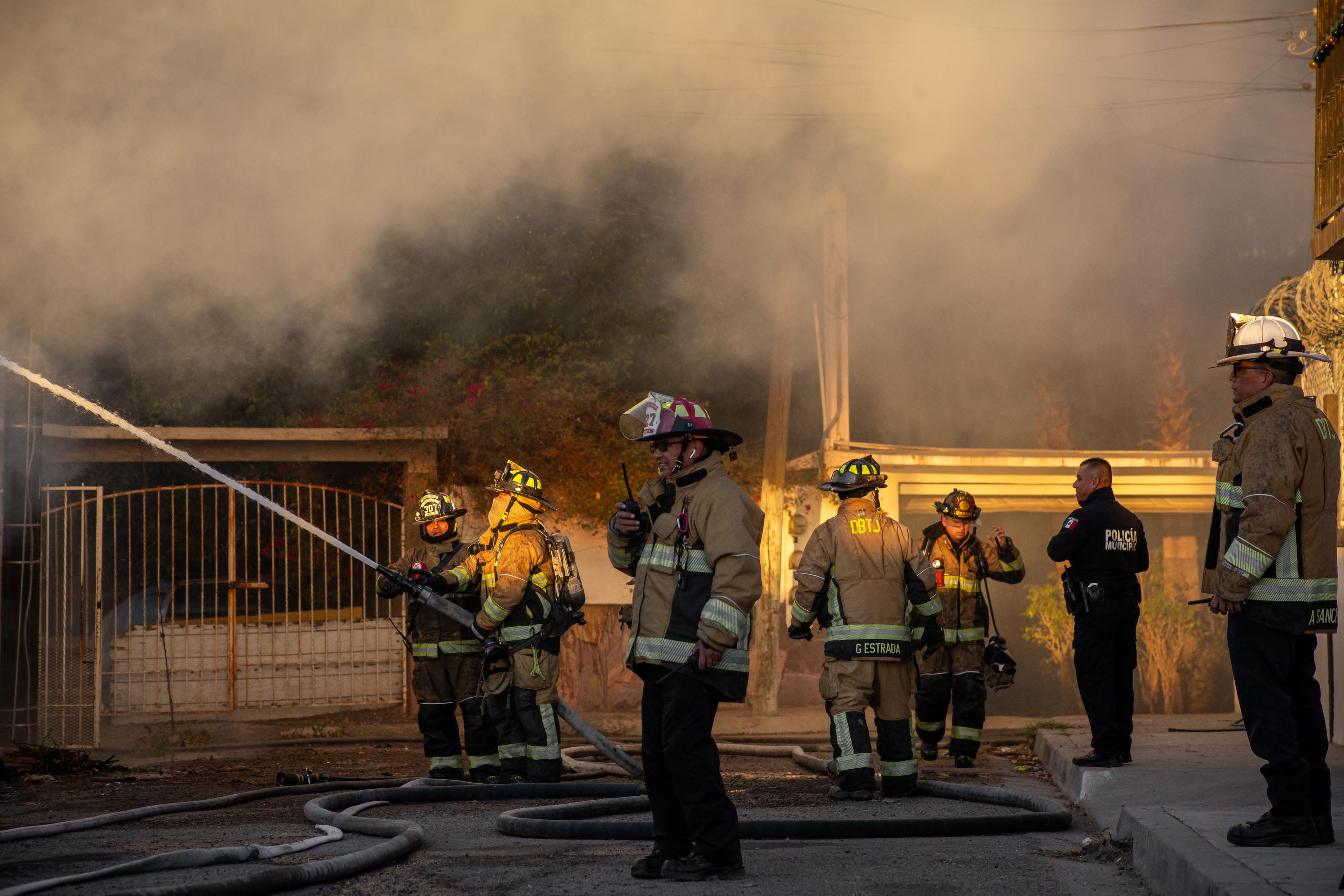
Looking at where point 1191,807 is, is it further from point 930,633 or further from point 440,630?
point 440,630

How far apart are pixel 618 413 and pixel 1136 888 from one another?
8662 mm

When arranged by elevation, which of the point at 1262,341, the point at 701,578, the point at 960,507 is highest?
the point at 1262,341

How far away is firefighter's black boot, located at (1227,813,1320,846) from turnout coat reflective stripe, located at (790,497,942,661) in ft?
8.01

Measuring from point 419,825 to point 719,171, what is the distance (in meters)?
10.1

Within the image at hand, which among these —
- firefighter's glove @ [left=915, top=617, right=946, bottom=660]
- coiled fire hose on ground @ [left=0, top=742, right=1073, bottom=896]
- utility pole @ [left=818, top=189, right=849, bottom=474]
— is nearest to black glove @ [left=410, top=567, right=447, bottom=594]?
coiled fire hose on ground @ [left=0, top=742, right=1073, bottom=896]

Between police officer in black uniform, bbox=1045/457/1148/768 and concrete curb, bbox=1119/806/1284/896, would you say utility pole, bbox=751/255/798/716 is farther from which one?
concrete curb, bbox=1119/806/1284/896

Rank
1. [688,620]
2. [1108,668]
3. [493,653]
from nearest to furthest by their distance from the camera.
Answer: [688,620], [1108,668], [493,653]

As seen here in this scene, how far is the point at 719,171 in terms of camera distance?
45.3 ft

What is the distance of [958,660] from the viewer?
7535mm

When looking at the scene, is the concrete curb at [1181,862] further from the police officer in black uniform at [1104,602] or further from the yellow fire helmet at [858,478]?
the yellow fire helmet at [858,478]

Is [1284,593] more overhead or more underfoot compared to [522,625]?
more overhead

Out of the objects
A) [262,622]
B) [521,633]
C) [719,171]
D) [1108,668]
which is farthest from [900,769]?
[719,171]

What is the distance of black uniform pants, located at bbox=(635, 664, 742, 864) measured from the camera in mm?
4004

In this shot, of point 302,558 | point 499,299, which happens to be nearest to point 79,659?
point 302,558
